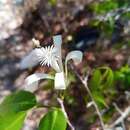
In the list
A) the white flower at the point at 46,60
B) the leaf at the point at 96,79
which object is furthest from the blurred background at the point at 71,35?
the white flower at the point at 46,60

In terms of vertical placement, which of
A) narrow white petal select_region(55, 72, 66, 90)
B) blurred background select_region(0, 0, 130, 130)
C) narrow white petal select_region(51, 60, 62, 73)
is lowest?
blurred background select_region(0, 0, 130, 130)

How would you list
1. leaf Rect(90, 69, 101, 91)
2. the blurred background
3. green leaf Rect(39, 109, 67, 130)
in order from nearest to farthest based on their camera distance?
green leaf Rect(39, 109, 67, 130) → leaf Rect(90, 69, 101, 91) → the blurred background

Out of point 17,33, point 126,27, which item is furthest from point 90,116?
point 17,33

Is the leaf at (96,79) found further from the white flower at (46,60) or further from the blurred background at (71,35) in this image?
the blurred background at (71,35)

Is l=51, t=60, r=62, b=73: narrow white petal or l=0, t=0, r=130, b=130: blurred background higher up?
l=51, t=60, r=62, b=73: narrow white petal

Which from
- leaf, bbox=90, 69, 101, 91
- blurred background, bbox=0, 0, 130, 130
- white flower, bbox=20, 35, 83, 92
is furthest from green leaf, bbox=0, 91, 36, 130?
blurred background, bbox=0, 0, 130, 130

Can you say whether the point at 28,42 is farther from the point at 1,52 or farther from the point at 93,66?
the point at 93,66

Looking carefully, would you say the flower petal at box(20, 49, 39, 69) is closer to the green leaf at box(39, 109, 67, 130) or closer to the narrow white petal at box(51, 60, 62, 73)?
the narrow white petal at box(51, 60, 62, 73)

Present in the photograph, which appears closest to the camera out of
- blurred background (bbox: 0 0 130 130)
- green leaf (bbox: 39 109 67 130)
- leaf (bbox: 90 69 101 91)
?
green leaf (bbox: 39 109 67 130)
